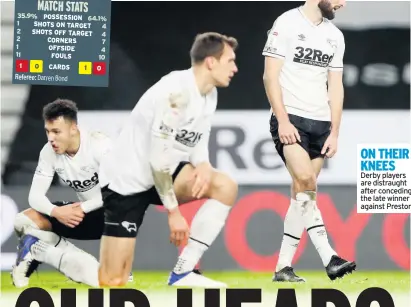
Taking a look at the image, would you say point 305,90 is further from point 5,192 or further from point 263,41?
point 5,192

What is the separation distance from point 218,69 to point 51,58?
0.96 meters

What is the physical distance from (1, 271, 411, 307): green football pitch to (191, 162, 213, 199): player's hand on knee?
48 centimetres

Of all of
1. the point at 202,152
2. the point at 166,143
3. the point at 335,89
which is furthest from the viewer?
the point at 335,89

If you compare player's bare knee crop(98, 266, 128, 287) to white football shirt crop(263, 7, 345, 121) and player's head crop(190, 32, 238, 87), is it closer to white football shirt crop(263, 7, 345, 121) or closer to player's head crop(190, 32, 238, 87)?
player's head crop(190, 32, 238, 87)

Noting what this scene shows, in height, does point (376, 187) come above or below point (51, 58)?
below

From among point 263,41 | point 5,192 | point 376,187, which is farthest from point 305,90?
point 5,192

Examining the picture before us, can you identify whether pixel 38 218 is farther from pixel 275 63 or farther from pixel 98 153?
pixel 275 63

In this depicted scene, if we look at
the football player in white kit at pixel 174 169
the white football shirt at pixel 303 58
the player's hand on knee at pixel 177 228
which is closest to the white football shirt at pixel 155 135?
the football player in white kit at pixel 174 169

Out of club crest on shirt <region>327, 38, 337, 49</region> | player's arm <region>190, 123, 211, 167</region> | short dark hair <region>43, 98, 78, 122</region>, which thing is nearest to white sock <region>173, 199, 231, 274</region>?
player's arm <region>190, 123, 211, 167</region>

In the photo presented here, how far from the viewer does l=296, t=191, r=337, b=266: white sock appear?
4.95 meters

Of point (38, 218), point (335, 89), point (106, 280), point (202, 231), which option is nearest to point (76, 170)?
point (38, 218)

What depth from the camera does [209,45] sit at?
16.2ft

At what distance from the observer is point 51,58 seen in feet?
16.2

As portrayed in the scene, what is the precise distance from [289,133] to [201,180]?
57 centimetres
